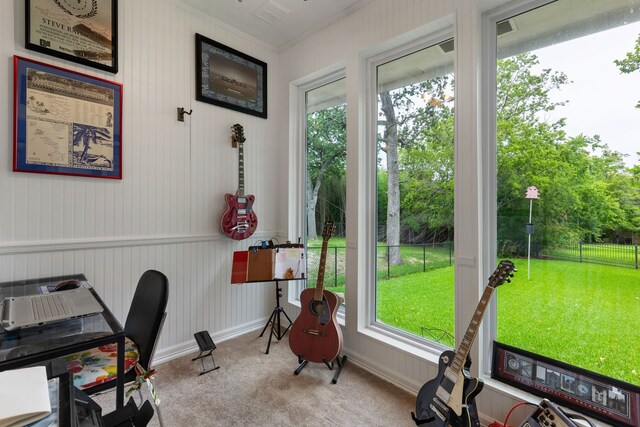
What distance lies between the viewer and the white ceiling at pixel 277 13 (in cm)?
232

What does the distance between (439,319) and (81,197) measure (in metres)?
2.55

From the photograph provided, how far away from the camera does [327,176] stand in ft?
9.26

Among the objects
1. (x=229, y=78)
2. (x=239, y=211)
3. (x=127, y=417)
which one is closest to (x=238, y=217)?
(x=239, y=211)

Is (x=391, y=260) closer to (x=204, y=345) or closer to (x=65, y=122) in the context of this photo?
(x=204, y=345)

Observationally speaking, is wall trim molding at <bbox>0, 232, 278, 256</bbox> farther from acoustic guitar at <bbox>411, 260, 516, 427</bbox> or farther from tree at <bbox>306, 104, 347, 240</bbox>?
acoustic guitar at <bbox>411, 260, 516, 427</bbox>

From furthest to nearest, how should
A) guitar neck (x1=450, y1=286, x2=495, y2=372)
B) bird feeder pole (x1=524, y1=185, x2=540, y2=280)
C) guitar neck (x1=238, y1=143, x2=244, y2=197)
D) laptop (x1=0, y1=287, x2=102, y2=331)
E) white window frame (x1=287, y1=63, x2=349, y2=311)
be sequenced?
white window frame (x1=287, y1=63, x2=349, y2=311)
guitar neck (x1=238, y1=143, x2=244, y2=197)
bird feeder pole (x1=524, y1=185, x2=540, y2=280)
guitar neck (x1=450, y1=286, x2=495, y2=372)
laptop (x1=0, y1=287, x2=102, y2=331)

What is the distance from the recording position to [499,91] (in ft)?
5.92

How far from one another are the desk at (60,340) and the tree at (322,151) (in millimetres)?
1850

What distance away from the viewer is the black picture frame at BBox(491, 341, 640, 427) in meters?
1.33

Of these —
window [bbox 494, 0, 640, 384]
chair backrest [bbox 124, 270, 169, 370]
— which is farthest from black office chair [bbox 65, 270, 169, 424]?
window [bbox 494, 0, 640, 384]

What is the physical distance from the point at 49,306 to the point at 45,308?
3 cm

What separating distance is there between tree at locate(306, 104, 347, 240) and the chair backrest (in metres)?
1.57

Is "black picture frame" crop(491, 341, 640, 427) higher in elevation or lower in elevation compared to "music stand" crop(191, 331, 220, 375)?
higher

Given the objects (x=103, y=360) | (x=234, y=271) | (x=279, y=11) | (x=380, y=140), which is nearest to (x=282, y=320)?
(x=234, y=271)
